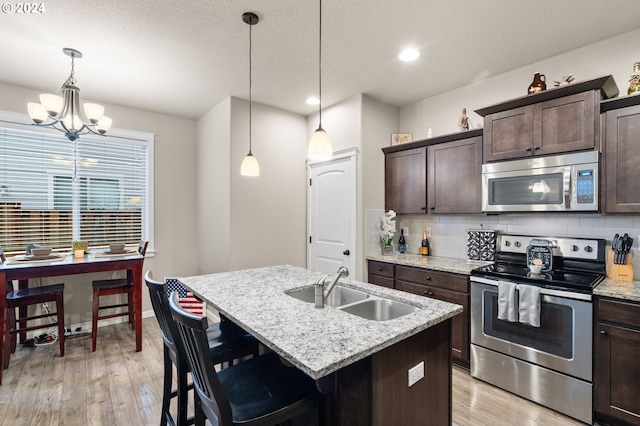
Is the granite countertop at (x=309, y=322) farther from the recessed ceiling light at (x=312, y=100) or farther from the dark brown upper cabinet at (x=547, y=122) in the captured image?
the recessed ceiling light at (x=312, y=100)

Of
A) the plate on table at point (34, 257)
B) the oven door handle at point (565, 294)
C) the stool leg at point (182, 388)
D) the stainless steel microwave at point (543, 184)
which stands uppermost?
the stainless steel microwave at point (543, 184)

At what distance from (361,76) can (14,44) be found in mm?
3013

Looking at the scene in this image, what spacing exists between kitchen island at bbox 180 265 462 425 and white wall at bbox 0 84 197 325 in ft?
9.95

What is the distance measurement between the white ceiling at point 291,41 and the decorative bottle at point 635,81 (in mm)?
369

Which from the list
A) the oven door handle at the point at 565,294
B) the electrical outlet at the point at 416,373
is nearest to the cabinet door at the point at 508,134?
the oven door handle at the point at 565,294

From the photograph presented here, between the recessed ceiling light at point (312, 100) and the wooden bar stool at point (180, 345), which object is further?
the recessed ceiling light at point (312, 100)

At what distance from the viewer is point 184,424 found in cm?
166

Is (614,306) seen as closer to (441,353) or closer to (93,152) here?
(441,353)

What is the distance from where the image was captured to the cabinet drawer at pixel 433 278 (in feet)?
9.02

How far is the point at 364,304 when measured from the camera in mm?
1911

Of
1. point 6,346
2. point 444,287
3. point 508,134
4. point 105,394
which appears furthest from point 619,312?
point 6,346

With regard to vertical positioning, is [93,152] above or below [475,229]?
above

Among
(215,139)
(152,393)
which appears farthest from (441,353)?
(215,139)

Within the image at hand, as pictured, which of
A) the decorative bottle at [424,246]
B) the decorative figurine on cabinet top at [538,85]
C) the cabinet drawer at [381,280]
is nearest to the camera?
the decorative figurine on cabinet top at [538,85]
